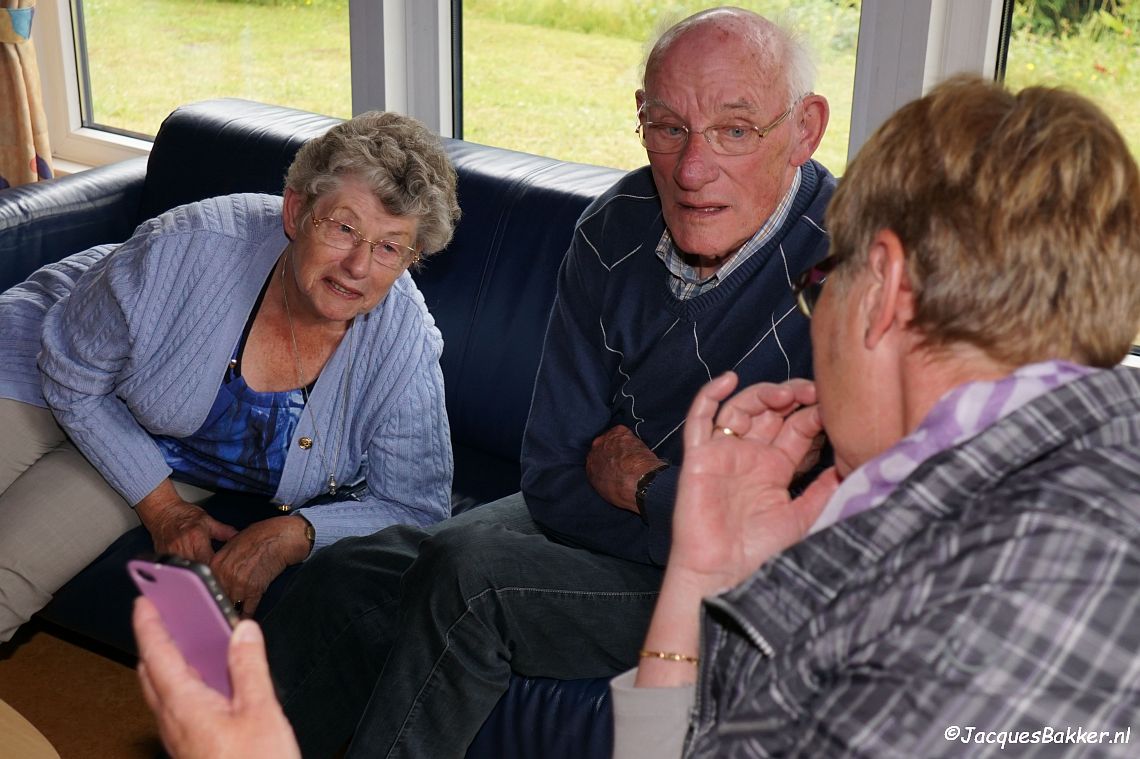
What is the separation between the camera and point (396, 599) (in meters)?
1.89

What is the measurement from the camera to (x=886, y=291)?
100cm

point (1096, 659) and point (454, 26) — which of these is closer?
point (1096, 659)

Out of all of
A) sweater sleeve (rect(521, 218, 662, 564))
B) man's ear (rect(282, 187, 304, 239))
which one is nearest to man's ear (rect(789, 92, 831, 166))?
sweater sleeve (rect(521, 218, 662, 564))

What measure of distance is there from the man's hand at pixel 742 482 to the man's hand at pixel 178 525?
113 centimetres

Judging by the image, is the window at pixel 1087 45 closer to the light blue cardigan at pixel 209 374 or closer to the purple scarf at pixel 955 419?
the light blue cardigan at pixel 209 374

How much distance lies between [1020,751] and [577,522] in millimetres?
1139

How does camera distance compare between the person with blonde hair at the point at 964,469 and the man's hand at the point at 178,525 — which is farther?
the man's hand at the point at 178,525

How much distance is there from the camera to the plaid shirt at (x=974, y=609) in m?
0.81

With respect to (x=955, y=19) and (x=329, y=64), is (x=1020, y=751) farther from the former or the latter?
(x=329, y=64)

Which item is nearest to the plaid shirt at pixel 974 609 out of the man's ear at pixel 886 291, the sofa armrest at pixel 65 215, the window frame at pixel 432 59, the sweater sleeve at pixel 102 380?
the man's ear at pixel 886 291

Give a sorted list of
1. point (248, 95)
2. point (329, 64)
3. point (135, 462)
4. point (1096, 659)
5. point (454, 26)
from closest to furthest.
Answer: point (1096, 659) → point (135, 462) → point (454, 26) → point (329, 64) → point (248, 95)

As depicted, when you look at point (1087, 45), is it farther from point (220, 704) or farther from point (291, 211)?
point (220, 704)

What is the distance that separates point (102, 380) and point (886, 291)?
1.58 meters

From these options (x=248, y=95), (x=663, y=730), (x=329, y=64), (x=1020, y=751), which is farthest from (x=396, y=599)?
(x=248, y=95)
